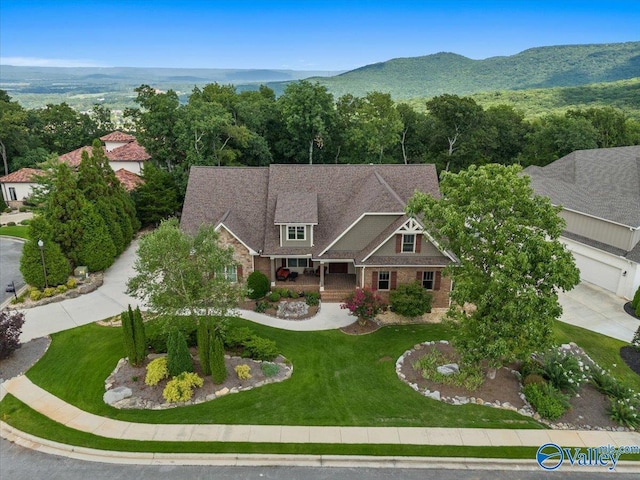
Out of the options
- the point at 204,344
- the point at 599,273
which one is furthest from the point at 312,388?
the point at 599,273

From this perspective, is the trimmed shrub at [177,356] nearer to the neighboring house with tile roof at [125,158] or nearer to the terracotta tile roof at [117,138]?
the neighboring house with tile roof at [125,158]

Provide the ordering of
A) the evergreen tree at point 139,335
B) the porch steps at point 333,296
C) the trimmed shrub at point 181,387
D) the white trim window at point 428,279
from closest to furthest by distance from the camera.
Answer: the trimmed shrub at point 181,387 → the evergreen tree at point 139,335 → the white trim window at point 428,279 → the porch steps at point 333,296

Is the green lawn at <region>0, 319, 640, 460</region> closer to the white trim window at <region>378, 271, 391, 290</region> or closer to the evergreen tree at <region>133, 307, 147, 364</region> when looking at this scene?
the evergreen tree at <region>133, 307, 147, 364</region>

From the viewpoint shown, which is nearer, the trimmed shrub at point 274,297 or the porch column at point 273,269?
the trimmed shrub at point 274,297

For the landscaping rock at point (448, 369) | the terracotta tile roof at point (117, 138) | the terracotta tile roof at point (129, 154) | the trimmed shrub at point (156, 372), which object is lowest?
A: the landscaping rock at point (448, 369)

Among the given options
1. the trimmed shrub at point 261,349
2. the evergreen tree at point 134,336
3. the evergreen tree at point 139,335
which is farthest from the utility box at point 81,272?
the trimmed shrub at point 261,349

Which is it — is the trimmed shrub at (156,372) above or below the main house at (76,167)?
below

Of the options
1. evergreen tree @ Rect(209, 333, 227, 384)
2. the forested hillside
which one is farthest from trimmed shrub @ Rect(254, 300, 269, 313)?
the forested hillside
